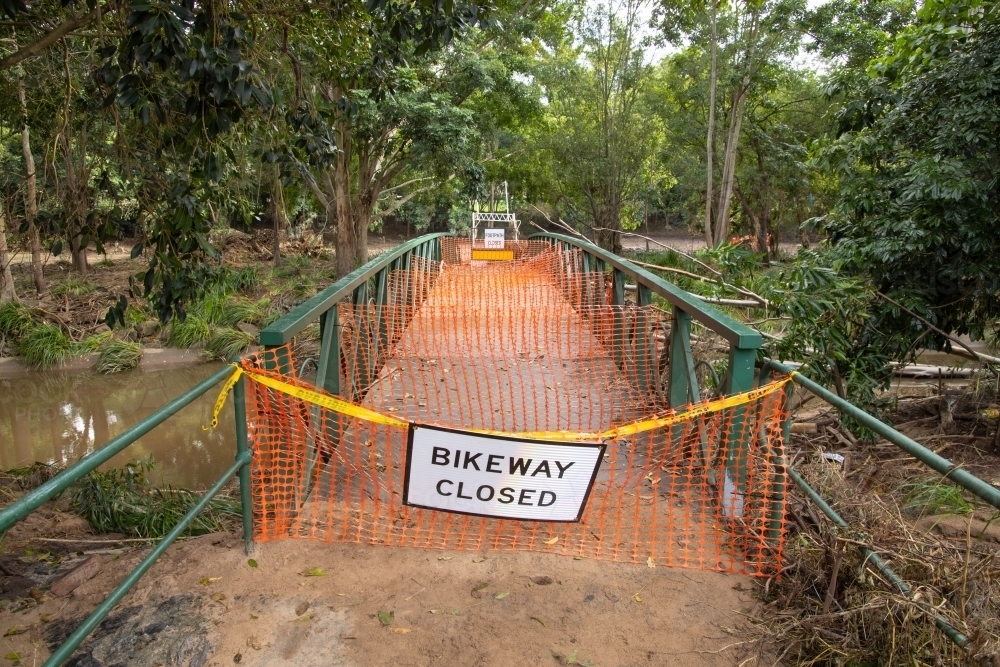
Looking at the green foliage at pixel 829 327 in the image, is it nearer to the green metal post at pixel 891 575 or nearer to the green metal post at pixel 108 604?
the green metal post at pixel 891 575

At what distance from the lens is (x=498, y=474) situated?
2.83 meters

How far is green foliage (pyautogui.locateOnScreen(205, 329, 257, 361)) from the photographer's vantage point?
13.4 meters

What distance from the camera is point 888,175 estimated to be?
6832mm

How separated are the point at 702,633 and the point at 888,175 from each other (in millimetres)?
5776

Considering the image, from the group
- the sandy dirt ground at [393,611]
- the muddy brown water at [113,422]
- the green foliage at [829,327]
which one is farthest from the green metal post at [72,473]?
the muddy brown water at [113,422]

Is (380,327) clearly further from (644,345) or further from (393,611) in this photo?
(393,611)

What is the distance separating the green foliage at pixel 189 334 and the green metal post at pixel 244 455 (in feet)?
38.5

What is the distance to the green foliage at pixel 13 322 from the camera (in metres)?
12.9

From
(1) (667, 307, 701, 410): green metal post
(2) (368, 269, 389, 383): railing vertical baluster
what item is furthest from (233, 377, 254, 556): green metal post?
(2) (368, 269, 389, 383): railing vertical baluster

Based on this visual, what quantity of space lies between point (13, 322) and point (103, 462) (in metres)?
12.9

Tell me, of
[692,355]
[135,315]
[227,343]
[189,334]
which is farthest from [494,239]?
[692,355]

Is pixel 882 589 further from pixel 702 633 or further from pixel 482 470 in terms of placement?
pixel 482 470

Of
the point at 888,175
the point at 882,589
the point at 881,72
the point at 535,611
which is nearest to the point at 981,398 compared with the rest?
the point at 888,175

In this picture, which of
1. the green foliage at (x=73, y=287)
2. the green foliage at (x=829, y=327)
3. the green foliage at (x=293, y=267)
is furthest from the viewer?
the green foliage at (x=293, y=267)
